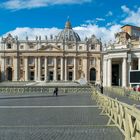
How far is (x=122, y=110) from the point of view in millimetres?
11430

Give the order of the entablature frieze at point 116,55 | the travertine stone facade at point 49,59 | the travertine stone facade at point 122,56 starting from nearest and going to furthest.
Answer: the travertine stone facade at point 122,56 < the entablature frieze at point 116,55 < the travertine stone facade at point 49,59

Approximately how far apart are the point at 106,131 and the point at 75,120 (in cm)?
339

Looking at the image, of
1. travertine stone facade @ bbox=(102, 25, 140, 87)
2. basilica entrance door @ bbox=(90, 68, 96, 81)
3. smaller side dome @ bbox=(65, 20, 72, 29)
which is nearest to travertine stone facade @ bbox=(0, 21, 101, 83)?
basilica entrance door @ bbox=(90, 68, 96, 81)

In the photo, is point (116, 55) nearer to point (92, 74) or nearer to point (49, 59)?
point (92, 74)

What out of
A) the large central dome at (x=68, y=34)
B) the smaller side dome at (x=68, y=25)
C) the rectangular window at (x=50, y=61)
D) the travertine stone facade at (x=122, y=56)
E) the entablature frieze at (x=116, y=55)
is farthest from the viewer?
the smaller side dome at (x=68, y=25)

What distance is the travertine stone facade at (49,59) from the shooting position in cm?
13775

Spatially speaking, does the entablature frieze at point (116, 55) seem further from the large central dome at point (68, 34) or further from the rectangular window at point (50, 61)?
the large central dome at point (68, 34)

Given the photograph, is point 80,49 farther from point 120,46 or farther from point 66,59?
point 120,46

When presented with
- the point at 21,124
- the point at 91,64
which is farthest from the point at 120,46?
the point at 21,124

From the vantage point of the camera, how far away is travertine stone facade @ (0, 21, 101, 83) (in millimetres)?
137750

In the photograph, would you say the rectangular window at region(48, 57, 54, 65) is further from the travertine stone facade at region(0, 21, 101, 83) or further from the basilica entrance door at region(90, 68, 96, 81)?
the basilica entrance door at region(90, 68, 96, 81)

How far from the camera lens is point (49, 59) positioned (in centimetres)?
14012

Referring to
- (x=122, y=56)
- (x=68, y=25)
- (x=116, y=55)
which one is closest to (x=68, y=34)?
(x=68, y=25)

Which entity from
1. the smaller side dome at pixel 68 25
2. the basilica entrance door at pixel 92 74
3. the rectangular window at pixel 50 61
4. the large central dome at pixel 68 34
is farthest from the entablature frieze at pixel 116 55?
the smaller side dome at pixel 68 25
